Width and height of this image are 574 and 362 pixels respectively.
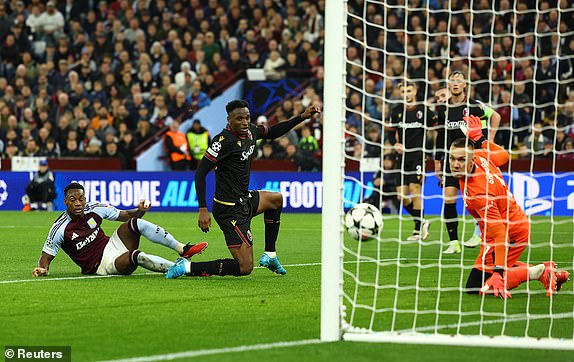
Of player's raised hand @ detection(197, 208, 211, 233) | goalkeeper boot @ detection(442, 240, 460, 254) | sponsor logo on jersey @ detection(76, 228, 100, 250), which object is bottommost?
goalkeeper boot @ detection(442, 240, 460, 254)

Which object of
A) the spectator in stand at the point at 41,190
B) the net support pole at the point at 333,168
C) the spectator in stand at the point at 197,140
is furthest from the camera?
the spectator in stand at the point at 197,140

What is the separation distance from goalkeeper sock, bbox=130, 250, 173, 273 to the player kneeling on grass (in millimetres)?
2979

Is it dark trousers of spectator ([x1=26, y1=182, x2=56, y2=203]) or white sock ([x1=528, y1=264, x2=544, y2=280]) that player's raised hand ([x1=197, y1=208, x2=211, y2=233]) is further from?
dark trousers of spectator ([x1=26, y1=182, x2=56, y2=203])

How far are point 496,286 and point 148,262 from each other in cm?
338

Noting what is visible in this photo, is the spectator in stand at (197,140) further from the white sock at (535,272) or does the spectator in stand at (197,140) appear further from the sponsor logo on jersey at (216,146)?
the white sock at (535,272)

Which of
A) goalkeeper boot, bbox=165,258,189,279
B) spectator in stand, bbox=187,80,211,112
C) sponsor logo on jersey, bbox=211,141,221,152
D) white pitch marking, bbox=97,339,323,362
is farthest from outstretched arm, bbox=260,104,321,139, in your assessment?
spectator in stand, bbox=187,80,211,112

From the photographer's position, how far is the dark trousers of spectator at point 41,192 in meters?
22.5

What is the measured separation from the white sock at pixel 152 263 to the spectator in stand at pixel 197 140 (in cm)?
1319

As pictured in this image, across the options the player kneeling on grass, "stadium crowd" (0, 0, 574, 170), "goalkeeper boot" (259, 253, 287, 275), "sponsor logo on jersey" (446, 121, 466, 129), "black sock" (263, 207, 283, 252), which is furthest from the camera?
"stadium crowd" (0, 0, 574, 170)

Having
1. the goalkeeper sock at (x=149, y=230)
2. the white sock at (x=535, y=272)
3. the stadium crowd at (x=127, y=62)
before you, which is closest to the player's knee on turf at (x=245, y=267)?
the goalkeeper sock at (x=149, y=230)

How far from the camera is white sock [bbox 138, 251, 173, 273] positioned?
9.68m

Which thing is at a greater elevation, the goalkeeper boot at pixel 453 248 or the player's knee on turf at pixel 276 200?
the player's knee on turf at pixel 276 200

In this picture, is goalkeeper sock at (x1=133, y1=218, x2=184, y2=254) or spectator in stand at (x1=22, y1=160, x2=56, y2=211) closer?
Result: goalkeeper sock at (x1=133, y1=218, x2=184, y2=254)

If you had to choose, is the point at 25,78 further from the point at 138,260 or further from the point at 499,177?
the point at 499,177
